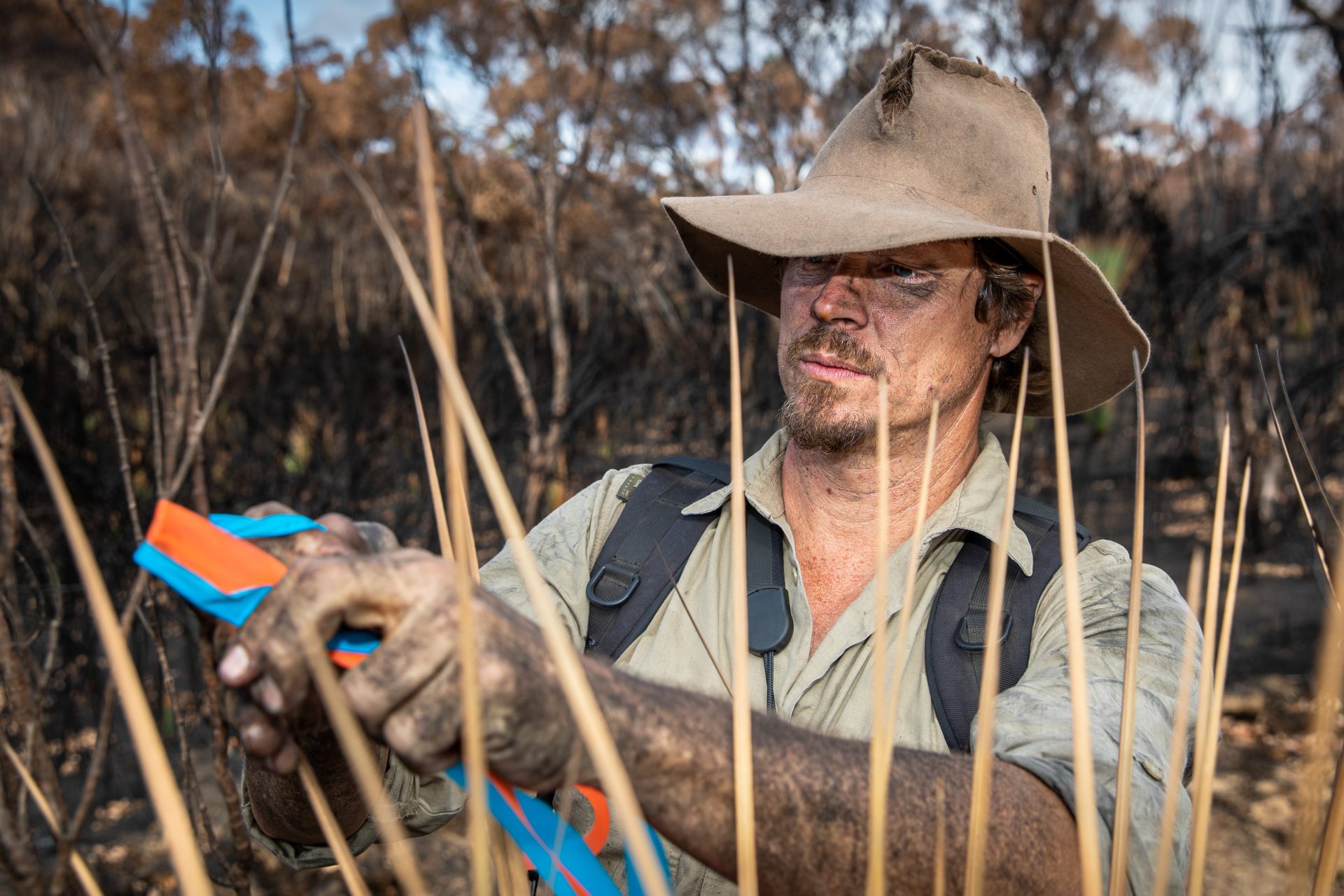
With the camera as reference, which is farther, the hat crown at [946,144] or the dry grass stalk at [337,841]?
the hat crown at [946,144]

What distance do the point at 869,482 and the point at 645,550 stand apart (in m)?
0.40

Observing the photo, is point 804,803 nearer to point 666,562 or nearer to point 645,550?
point 666,562

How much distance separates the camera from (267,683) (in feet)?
2.12

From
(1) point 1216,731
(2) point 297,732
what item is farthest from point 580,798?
(1) point 1216,731

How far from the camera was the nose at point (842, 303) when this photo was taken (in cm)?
164

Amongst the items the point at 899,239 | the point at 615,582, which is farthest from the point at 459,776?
→ the point at 899,239

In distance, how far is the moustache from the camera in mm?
1614

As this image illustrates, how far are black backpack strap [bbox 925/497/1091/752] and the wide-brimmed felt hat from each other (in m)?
0.49

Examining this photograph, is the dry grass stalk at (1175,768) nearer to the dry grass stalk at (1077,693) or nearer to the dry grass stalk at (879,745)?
the dry grass stalk at (1077,693)

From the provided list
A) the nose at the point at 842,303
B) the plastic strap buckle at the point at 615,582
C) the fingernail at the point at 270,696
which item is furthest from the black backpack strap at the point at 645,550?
the fingernail at the point at 270,696

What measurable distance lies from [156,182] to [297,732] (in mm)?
889

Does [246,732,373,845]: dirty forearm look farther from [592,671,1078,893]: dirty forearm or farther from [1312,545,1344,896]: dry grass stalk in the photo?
[1312,545,1344,896]: dry grass stalk

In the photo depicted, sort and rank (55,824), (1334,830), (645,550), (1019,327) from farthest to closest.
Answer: (1019,327)
(645,550)
(55,824)
(1334,830)

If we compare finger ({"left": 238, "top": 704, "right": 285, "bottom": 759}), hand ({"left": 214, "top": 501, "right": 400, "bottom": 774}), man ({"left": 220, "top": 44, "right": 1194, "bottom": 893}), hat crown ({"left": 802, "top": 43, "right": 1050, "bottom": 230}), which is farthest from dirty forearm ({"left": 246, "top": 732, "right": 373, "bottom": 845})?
hat crown ({"left": 802, "top": 43, "right": 1050, "bottom": 230})
